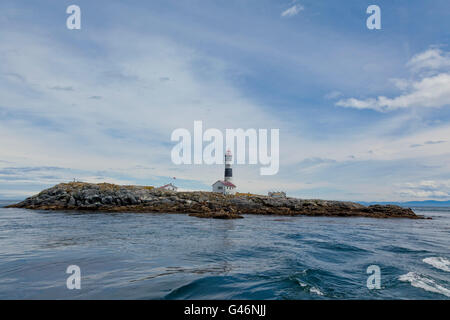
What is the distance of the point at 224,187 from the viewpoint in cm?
7075

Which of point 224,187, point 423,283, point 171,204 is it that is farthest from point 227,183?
point 423,283

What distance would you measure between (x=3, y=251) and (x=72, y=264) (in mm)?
5460

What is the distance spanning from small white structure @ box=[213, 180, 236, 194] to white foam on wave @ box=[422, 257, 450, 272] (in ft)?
193

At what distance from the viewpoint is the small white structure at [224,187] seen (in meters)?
70.6

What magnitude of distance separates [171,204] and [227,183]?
25751 millimetres

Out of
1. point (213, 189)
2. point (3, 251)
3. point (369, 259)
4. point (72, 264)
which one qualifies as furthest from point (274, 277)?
point (213, 189)

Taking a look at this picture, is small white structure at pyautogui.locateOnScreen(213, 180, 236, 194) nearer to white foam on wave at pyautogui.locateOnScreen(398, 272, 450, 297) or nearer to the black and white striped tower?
the black and white striped tower

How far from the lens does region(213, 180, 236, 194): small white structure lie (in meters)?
70.6

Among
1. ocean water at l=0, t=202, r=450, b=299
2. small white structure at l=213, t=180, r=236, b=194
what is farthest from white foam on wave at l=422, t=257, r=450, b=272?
small white structure at l=213, t=180, r=236, b=194

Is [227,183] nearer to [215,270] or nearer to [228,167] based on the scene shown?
[228,167]

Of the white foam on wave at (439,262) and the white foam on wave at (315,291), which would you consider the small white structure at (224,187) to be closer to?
the white foam on wave at (439,262)
